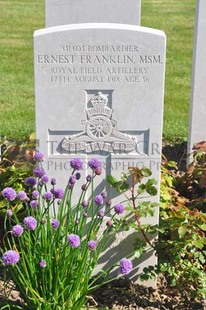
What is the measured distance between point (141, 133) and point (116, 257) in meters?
0.78

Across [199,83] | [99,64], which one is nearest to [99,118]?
[99,64]

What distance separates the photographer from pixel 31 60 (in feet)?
29.3

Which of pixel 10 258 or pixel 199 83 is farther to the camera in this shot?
pixel 199 83

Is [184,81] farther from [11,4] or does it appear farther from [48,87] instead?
[11,4]

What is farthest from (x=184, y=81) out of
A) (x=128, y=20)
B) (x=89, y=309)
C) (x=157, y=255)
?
(x=89, y=309)

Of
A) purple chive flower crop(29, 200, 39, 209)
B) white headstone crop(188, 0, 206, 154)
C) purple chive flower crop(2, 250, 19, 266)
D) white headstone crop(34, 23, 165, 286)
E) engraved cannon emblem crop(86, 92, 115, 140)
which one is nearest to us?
purple chive flower crop(2, 250, 19, 266)

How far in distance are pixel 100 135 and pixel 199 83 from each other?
1865 mm

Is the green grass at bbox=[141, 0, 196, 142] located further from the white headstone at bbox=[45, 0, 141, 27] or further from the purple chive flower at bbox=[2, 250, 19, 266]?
the purple chive flower at bbox=[2, 250, 19, 266]

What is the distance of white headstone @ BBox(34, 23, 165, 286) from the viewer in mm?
3414

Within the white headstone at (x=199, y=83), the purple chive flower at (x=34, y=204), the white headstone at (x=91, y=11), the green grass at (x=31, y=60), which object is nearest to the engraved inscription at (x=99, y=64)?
the purple chive flower at (x=34, y=204)

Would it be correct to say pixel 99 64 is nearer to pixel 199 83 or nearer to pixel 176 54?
pixel 199 83

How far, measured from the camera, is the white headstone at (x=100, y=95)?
3414 mm

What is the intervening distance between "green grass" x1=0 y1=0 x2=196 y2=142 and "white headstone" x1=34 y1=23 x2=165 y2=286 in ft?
8.16

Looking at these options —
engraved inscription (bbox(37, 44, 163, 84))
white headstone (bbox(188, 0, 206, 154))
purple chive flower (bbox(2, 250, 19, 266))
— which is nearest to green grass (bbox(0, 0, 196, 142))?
white headstone (bbox(188, 0, 206, 154))
